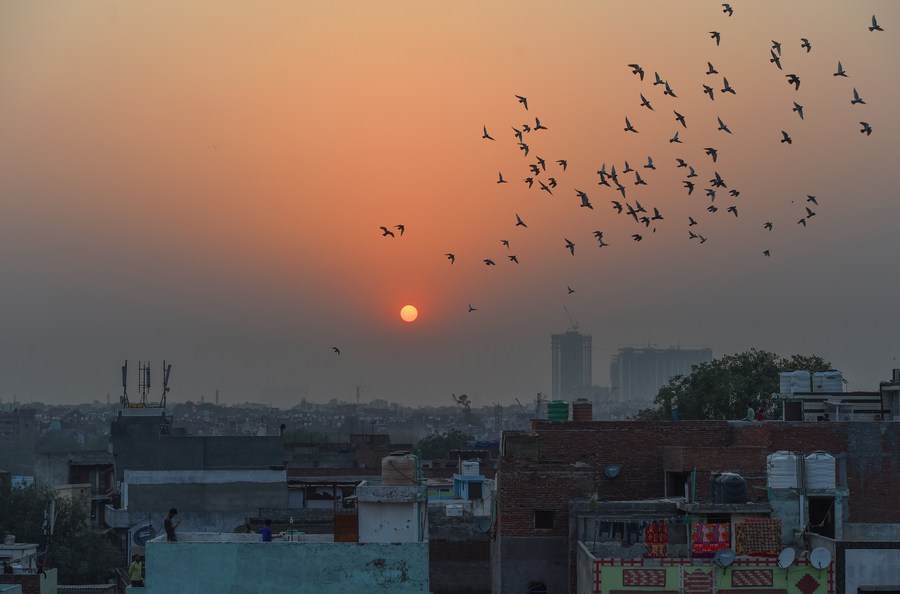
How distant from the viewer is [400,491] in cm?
2962

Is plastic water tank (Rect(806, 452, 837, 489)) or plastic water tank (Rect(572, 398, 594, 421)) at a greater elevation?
plastic water tank (Rect(572, 398, 594, 421))

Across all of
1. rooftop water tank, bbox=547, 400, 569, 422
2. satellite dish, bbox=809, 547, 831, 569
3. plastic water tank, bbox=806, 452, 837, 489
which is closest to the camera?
satellite dish, bbox=809, 547, 831, 569

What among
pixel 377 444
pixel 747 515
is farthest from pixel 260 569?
pixel 377 444

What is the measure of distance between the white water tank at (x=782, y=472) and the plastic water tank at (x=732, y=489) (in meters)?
0.90

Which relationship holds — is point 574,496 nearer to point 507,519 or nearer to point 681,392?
point 507,519

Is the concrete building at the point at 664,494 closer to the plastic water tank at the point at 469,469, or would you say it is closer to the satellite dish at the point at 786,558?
the satellite dish at the point at 786,558

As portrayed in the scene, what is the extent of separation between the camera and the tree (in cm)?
7979

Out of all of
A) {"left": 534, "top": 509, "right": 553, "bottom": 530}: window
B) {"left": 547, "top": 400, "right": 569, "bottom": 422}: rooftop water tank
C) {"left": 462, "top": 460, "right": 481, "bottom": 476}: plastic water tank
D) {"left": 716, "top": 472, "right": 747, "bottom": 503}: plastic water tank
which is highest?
{"left": 547, "top": 400, "right": 569, "bottom": 422}: rooftop water tank

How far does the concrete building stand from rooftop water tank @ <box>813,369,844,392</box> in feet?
16.5

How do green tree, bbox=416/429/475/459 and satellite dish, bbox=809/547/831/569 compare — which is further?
green tree, bbox=416/429/475/459

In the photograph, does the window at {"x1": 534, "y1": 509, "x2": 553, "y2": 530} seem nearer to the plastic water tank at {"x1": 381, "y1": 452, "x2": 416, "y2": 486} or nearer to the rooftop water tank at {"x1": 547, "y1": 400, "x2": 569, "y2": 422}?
the plastic water tank at {"x1": 381, "y1": 452, "x2": 416, "y2": 486}

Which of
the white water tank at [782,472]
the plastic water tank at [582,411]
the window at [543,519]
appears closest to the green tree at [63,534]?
the plastic water tank at [582,411]

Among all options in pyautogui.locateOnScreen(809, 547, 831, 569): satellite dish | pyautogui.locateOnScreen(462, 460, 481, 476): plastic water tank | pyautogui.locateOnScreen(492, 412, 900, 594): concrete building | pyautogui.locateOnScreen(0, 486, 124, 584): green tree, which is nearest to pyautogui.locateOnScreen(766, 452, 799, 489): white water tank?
pyautogui.locateOnScreen(492, 412, 900, 594): concrete building

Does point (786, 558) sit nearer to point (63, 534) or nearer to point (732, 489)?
point (732, 489)
